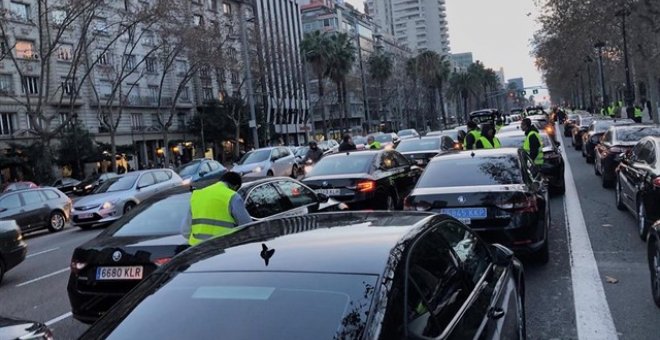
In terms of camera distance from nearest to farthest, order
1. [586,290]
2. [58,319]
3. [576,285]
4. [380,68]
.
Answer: [586,290]
[576,285]
[58,319]
[380,68]

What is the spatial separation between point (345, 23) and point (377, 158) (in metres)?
106

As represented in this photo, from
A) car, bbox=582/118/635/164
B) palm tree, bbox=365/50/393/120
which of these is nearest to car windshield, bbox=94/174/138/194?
car, bbox=582/118/635/164

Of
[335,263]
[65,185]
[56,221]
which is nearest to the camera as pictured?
[335,263]

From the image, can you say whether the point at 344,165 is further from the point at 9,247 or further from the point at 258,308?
the point at 258,308

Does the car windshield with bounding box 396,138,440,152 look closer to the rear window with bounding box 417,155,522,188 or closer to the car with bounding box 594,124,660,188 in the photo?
the car with bounding box 594,124,660,188

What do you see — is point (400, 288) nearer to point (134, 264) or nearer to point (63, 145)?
point (134, 264)

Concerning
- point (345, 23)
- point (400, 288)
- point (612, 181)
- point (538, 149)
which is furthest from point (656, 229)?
point (345, 23)

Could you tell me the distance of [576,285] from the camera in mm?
6355

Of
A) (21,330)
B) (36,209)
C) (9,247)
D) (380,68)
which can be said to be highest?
(380,68)

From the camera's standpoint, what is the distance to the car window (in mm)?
6730

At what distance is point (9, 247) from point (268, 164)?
545 inches

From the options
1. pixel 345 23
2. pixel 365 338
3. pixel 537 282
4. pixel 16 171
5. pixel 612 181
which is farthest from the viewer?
pixel 345 23

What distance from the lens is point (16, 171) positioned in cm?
4256

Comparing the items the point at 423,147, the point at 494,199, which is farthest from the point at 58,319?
the point at 423,147
